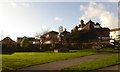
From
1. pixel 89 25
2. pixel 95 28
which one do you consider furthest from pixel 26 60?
pixel 95 28

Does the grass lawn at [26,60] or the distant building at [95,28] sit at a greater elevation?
the distant building at [95,28]

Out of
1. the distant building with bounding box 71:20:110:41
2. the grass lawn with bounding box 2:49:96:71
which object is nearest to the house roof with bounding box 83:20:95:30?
the distant building with bounding box 71:20:110:41

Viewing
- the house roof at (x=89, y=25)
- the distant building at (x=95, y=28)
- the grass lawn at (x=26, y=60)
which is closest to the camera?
the grass lawn at (x=26, y=60)

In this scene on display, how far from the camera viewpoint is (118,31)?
111750 millimetres

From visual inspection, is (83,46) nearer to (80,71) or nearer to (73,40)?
(73,40)

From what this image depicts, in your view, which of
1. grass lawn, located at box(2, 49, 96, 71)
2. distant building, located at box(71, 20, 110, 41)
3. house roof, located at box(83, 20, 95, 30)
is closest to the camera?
grass lawn, located at box(2, 49, 96, 71)

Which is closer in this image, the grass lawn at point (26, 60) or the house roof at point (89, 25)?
the grass lawn at point (26, 60)

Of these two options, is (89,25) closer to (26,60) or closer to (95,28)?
(95,28)

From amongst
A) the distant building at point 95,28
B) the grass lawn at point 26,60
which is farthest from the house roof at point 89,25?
the grass lawn at point 26,60

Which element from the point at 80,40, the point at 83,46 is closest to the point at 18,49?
the point at 83,46

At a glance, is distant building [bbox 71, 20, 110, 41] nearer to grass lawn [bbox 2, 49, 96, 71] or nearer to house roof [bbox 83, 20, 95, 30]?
house roof [bbox 83, 20, 95, 30]

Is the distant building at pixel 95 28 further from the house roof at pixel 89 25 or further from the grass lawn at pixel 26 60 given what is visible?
the grass lawn at pixel 26 60

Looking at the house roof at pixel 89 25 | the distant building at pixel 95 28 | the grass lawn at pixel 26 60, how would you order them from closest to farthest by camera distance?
the grass lawn at pixel 26 60 → the house roof at pixel 89 25 → the distant building at pixel 95 28

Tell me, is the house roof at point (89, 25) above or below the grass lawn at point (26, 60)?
above
